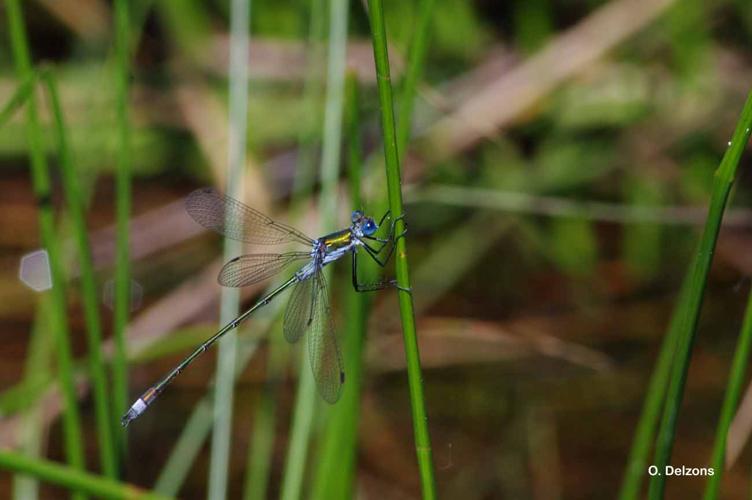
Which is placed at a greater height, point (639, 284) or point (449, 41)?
point (449, 41)

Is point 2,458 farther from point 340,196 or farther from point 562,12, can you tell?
point 562,12

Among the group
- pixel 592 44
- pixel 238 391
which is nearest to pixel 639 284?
pixel 592 44

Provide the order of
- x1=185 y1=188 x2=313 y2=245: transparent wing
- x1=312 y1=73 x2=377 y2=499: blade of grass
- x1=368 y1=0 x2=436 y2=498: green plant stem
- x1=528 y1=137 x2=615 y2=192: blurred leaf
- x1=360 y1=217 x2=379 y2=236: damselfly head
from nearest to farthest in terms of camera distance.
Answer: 1. x1=368 y1=0 x2=436 y2=498: green plant stem
2. x1=312 y1=73 x2=377 y2=499: blade of grass
3. x1=360 y1=217 x2=379 y2=236: damselfly head
4. x1=185 y1=188 x2=313 y2=245: transparent wing
5. x1=528 y1=137 x2=615 y2=192: blurred leaf

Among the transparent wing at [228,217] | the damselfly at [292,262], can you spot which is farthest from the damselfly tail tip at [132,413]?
the transparent wing at [228,217]

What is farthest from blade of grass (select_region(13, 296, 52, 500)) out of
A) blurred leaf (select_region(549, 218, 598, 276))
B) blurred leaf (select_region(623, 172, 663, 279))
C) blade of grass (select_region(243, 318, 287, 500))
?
blurred leaf (select_region(623, 172, 663, 279))

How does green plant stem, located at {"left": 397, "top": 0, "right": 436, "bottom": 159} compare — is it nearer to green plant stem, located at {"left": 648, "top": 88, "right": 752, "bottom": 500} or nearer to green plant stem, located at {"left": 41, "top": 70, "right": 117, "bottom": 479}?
green plant stem, located at {"left": 648, "top": 88, "right": 752, "bottom": 500}

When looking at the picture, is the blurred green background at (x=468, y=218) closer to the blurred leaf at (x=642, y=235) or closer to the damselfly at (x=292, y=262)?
the blurred leaf at (x=642, y=235)
